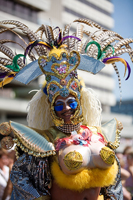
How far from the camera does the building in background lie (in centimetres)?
2256

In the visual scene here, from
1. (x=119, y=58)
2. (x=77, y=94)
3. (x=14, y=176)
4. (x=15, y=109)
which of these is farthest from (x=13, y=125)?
(x=15, y=109)

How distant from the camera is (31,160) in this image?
2641mm

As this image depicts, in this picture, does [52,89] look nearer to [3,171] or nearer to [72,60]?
[72,60]

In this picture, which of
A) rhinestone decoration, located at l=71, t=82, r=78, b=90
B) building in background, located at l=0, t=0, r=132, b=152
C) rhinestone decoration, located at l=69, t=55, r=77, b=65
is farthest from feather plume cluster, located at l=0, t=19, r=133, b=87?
building in background, located at l=0, t=0, r=132, b=152

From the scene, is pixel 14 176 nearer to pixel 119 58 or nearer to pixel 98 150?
pixel 98 150

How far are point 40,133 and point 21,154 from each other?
0.86ft

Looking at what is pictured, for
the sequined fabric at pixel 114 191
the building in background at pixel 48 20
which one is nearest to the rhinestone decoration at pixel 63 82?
the sequined fabric at pixel 114 191

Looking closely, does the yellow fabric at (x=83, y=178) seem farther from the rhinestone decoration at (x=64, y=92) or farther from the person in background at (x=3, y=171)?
the person in background at (x=3, y=171)

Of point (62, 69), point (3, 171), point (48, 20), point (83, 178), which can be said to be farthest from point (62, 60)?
point (48, 20)

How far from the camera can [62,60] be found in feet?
8.94

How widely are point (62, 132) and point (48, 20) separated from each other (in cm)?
2461

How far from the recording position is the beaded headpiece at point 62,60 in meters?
2.70

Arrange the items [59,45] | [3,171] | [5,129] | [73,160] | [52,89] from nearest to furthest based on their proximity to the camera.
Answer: [73,160] < [5,129] < [52,89] < [59,45] < [3,171]

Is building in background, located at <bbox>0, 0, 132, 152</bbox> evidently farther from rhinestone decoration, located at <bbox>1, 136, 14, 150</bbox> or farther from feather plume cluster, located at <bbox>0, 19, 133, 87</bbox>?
rhinestone decoration, located at <bbox>1, 136, 14, 150</bbox>
